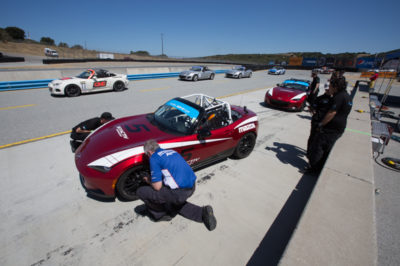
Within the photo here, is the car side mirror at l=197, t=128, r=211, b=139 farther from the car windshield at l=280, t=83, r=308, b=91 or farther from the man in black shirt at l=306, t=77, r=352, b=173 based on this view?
the car windshield at l=280, t=83, r=308, b=91

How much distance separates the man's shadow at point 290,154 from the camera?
444 cm

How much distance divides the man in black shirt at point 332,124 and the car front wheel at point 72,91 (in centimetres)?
1029

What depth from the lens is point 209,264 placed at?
83.4 inches

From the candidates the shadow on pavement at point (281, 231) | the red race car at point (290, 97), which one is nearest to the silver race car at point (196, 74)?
the red race car at point (290, 97)

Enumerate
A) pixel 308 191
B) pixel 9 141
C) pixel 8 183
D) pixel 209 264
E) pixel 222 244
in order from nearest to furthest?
pixel 209 264, pixel 222 244, pixel 8 183, pixel 308 191, pixel 9 141

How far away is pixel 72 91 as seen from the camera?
9062 mm

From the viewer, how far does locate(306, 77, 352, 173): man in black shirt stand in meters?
3.36

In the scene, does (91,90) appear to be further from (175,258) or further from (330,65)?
(330,65)

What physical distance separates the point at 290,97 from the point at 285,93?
18.1 inches

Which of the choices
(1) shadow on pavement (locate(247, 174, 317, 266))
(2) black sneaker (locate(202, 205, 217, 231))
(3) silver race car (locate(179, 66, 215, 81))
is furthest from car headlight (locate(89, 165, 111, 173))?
(3) silver race car (locate(179, 66, 215, 81))

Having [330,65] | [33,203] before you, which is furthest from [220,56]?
[33,203]

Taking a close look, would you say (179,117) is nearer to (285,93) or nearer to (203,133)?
(203,133)

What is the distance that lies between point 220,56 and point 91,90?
11888 cm

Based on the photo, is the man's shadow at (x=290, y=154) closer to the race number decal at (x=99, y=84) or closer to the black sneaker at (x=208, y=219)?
the black sneaker at (x=208, y=219)
